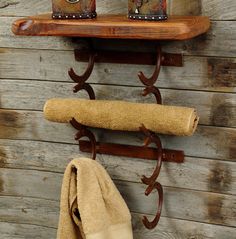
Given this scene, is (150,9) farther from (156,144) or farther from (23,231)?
(23,231)

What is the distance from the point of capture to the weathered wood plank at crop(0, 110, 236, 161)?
3.23ft

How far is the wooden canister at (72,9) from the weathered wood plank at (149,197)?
1.27 feet

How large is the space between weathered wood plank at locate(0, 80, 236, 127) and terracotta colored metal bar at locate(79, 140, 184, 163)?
0.30 feet

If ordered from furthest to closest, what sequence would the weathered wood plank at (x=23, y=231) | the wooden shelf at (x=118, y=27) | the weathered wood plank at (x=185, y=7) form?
the weathered wood plank at (x=23, y=231)
the weathered wood plank at (x=185, y=7)
the wooden shelf at (x=118, y=27)

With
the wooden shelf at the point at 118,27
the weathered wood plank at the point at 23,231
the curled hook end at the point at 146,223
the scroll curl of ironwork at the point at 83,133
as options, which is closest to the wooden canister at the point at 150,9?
the wooden shelf at the point at 118,27

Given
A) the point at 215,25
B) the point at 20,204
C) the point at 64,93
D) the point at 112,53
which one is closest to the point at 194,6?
the point at 215,25

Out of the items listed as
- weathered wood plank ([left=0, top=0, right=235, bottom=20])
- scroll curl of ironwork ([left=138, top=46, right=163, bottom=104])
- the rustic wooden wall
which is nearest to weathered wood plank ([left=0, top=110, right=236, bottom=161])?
the rustic wooden wall

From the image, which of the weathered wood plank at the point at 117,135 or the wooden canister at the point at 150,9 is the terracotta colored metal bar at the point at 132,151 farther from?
the wooden canister at the point at 150,9

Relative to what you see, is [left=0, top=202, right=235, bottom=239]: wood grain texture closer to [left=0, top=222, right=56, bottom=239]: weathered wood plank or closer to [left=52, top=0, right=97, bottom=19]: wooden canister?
[left=0, top=222, right=56, bottom=239]: weathered wood plank

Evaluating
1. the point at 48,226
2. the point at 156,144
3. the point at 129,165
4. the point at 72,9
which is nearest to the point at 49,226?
the point at 48,226

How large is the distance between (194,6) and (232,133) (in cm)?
25

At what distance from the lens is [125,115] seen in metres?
0.95

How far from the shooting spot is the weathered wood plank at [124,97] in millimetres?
969

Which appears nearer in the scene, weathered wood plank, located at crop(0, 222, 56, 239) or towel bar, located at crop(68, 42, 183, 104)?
towel bar, located at crop(68, 42, 183, 104)
